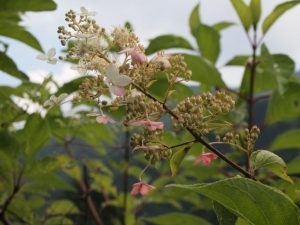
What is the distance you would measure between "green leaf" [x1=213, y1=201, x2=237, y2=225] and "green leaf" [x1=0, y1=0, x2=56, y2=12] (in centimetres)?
98

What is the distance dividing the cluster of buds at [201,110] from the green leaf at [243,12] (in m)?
1.23

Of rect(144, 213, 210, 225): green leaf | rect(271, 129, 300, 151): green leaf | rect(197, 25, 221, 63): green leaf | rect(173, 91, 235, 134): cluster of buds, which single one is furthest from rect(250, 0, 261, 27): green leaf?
rect(173, 91, 235, 134): cluster of buds

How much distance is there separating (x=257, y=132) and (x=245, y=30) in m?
1.25

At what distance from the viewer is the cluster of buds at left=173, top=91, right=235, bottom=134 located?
797mm

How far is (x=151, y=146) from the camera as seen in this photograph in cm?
82

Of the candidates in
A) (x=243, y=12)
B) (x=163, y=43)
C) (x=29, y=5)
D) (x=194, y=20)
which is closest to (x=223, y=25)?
(x=194, y=20)

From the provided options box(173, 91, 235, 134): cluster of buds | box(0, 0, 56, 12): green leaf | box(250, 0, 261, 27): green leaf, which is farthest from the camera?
box(250, 0, 261, 27): green leaf

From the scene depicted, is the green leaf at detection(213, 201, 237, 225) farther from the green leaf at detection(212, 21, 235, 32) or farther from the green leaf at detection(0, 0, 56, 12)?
the green leaf at detection(212, 21, 235, 32)

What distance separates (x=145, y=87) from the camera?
82 centimetres

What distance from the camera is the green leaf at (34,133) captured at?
1.64 metres

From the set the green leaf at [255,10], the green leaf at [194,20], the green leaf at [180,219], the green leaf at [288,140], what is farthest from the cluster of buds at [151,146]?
the green leaf at [288,140]

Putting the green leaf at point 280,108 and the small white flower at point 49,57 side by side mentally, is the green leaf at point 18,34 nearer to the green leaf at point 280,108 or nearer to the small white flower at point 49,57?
the small white flower at point 49,57

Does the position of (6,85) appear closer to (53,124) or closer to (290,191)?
(53,124)

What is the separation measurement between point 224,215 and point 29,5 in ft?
3.35
